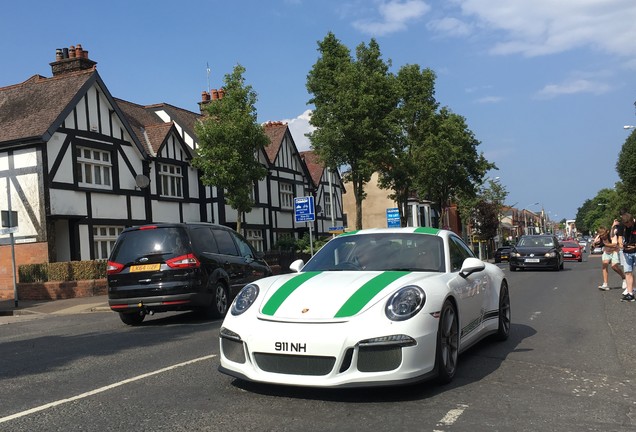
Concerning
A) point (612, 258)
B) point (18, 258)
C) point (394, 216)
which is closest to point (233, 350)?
point (612, 258)

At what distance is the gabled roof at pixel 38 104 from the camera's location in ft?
73.4

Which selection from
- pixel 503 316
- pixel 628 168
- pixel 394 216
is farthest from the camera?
pixel 628 168

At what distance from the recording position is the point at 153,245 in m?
10.7

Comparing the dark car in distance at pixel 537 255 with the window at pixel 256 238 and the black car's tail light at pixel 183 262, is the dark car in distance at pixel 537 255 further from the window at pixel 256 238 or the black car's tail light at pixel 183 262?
the black car's tail light at pixel 183 262

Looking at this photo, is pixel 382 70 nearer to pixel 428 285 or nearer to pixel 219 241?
pixel 219 241

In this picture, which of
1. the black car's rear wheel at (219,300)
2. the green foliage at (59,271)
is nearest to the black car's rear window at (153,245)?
the black car's rear wheel at (219,300)

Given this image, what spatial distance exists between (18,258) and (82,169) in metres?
4.11

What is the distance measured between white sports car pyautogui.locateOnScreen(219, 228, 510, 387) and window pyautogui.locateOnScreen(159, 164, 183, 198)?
2390 centimetres

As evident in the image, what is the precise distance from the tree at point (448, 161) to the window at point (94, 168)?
19866 mm

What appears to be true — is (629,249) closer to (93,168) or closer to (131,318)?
(131,318)

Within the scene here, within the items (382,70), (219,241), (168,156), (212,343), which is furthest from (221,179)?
(212,343)

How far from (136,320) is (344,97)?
59.7ft

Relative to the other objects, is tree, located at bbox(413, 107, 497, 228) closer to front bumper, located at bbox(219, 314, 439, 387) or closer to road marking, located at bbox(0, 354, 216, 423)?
road marking, located at bbox(0, 354, 216, 423)

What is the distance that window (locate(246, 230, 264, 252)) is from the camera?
35344mm
